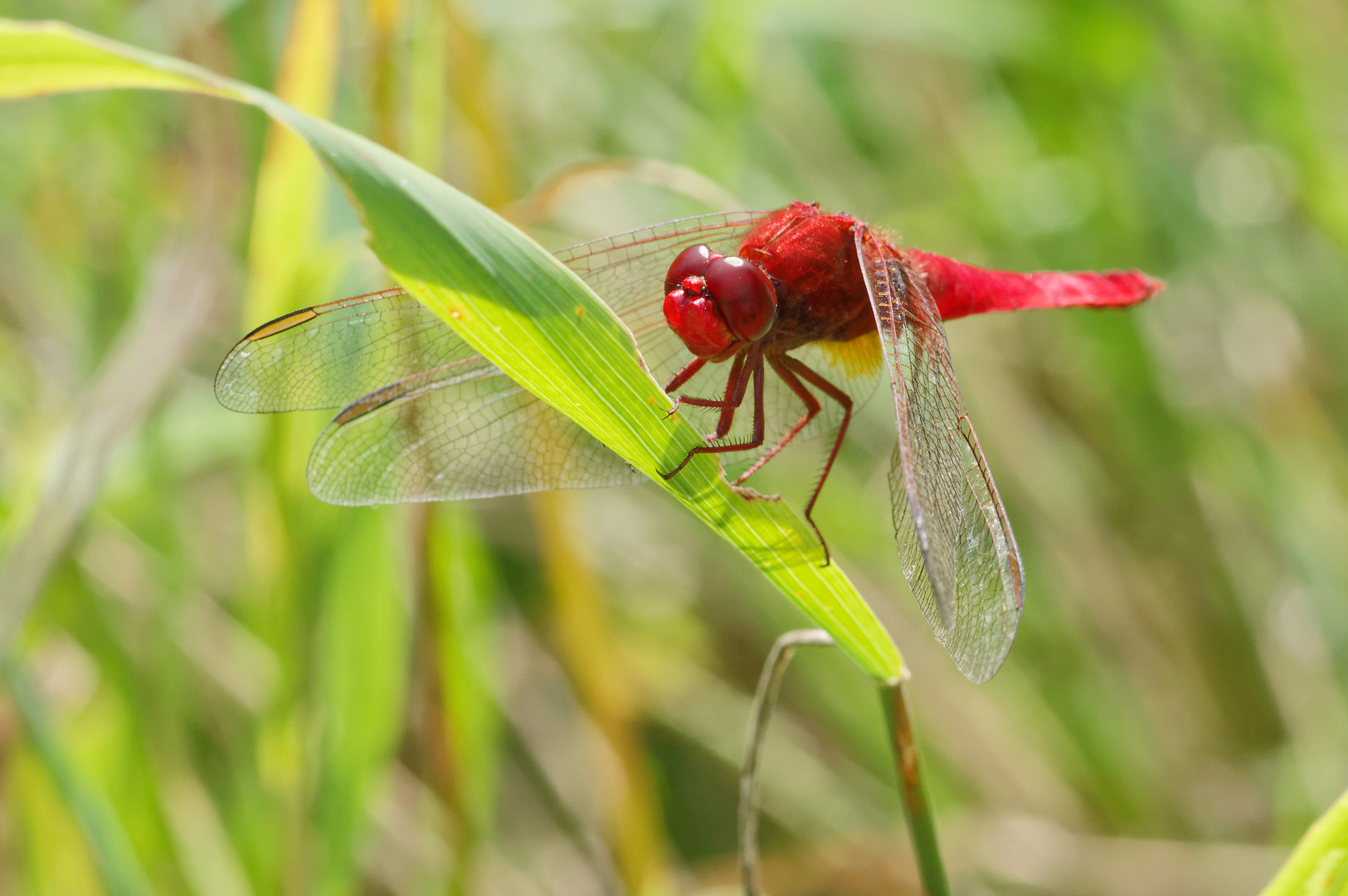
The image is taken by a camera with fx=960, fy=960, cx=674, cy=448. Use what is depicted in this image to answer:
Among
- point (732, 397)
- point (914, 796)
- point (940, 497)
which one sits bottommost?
point (914, 796)

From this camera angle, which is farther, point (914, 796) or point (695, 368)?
point (695, 368)

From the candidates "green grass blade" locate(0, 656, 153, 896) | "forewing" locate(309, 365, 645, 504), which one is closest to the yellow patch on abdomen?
"forewing" locate(309, 365, 645, 504)

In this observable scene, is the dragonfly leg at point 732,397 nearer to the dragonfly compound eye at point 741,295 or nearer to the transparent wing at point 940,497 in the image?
the dragonfly compound eye at point 741,295

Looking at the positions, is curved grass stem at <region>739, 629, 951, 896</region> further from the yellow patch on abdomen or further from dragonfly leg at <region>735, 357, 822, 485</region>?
the yellow patch on abdomen

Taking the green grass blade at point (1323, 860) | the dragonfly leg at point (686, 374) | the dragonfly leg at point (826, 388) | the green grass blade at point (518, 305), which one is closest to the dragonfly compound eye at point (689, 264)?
the dragonfly leg at point (686, 374)

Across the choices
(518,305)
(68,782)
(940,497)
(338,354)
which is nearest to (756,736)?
(940,497)

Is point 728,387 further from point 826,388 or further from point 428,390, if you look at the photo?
point 428,390
